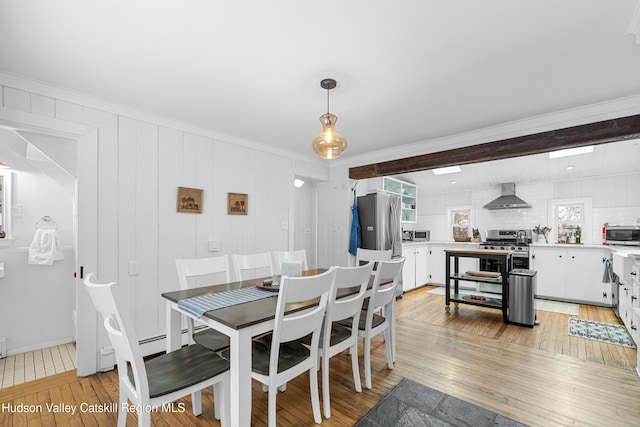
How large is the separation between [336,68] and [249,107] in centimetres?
107

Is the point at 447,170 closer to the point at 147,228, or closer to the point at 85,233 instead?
the point at 147,228

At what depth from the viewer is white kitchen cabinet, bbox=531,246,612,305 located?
4582 mm

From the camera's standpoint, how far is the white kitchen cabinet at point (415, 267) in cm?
550

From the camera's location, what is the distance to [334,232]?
4.90 meters

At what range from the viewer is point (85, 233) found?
8.31 ft

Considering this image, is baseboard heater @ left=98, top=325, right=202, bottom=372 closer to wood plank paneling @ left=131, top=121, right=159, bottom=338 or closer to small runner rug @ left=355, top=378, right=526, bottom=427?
wood plank paneling @ left=131, top=121, right=159, bottom=338

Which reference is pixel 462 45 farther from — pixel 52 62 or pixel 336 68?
pixel 52 62

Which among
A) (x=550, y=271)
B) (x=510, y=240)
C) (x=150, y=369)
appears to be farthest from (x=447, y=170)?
(x=150, y=369)

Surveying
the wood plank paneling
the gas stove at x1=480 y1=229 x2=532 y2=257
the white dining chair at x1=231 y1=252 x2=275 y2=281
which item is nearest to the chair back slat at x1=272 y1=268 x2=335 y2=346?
the white dining chair at x1=231 y1=252 x2=275 y2=281

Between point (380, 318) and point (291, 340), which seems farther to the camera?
point (380, 318)

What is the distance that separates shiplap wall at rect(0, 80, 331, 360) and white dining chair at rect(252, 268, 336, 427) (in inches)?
62.1

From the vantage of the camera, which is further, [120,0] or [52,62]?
[52,62]

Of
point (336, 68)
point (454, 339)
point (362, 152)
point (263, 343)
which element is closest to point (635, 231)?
point (454, 339)

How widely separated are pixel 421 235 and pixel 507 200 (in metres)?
1.79
